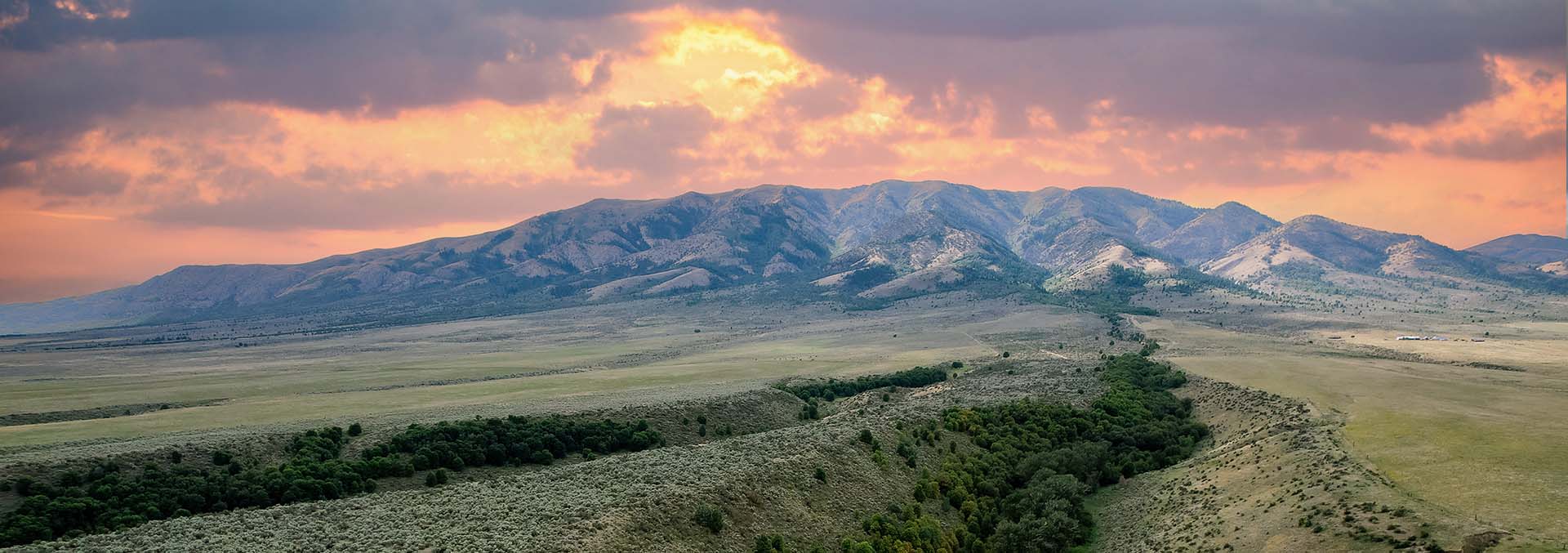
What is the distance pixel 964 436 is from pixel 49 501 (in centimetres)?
8035

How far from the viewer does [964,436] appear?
90938 mm

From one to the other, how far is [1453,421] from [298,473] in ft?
349

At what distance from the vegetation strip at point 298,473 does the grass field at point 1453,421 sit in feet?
232

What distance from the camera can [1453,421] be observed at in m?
78.1

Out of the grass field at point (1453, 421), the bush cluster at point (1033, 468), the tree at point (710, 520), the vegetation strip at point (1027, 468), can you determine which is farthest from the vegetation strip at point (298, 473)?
the grass field at point (1453, 421)

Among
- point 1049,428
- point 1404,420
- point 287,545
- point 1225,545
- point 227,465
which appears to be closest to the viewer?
point 287,545

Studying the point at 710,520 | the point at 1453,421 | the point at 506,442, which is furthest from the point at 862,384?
the point at 710,520

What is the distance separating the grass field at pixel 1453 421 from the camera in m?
53.4

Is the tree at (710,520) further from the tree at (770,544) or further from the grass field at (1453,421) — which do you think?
the grass field at (1453,421)

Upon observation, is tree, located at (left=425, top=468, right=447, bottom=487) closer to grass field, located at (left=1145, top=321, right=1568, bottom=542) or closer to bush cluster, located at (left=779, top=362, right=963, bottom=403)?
bush cluster, located at (left=779, top=362, right=963, bottom=403)

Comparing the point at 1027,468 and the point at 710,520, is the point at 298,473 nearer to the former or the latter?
the point at 710,520

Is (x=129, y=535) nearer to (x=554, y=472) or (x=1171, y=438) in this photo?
(x=554, y=472)

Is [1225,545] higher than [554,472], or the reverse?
[554,472]

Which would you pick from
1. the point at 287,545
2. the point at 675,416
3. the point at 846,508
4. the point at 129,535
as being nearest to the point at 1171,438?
the point at 846,508
